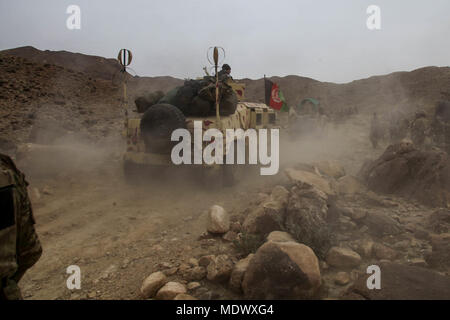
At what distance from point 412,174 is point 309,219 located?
3.33 metres

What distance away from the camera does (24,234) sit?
1817mm

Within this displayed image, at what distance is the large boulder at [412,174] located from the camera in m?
4.91

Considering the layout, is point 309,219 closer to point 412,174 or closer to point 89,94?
point 412,174

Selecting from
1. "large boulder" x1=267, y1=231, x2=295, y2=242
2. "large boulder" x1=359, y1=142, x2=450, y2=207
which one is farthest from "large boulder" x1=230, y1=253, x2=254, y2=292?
"large boulder" x1=359, y1=142, x2=450, y2=207

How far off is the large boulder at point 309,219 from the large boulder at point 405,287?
66 cm

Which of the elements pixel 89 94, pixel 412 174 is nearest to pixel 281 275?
pixel 412 174

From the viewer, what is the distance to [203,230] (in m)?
4.20

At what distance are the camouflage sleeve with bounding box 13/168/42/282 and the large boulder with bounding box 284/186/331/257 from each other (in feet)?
8.07

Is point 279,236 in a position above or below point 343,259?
above

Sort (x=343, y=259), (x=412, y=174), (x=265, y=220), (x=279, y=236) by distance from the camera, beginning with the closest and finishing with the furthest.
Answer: (x=343, y=259)
(x=279, y=236)
(x=265, y=220)
(x=412, y=174)

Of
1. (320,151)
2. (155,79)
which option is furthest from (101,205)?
(155,79)

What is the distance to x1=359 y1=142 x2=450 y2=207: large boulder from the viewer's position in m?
4.91

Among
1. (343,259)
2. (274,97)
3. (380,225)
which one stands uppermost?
(274,97)

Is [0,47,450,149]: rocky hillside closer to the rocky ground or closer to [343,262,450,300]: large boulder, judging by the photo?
the rocky ground
